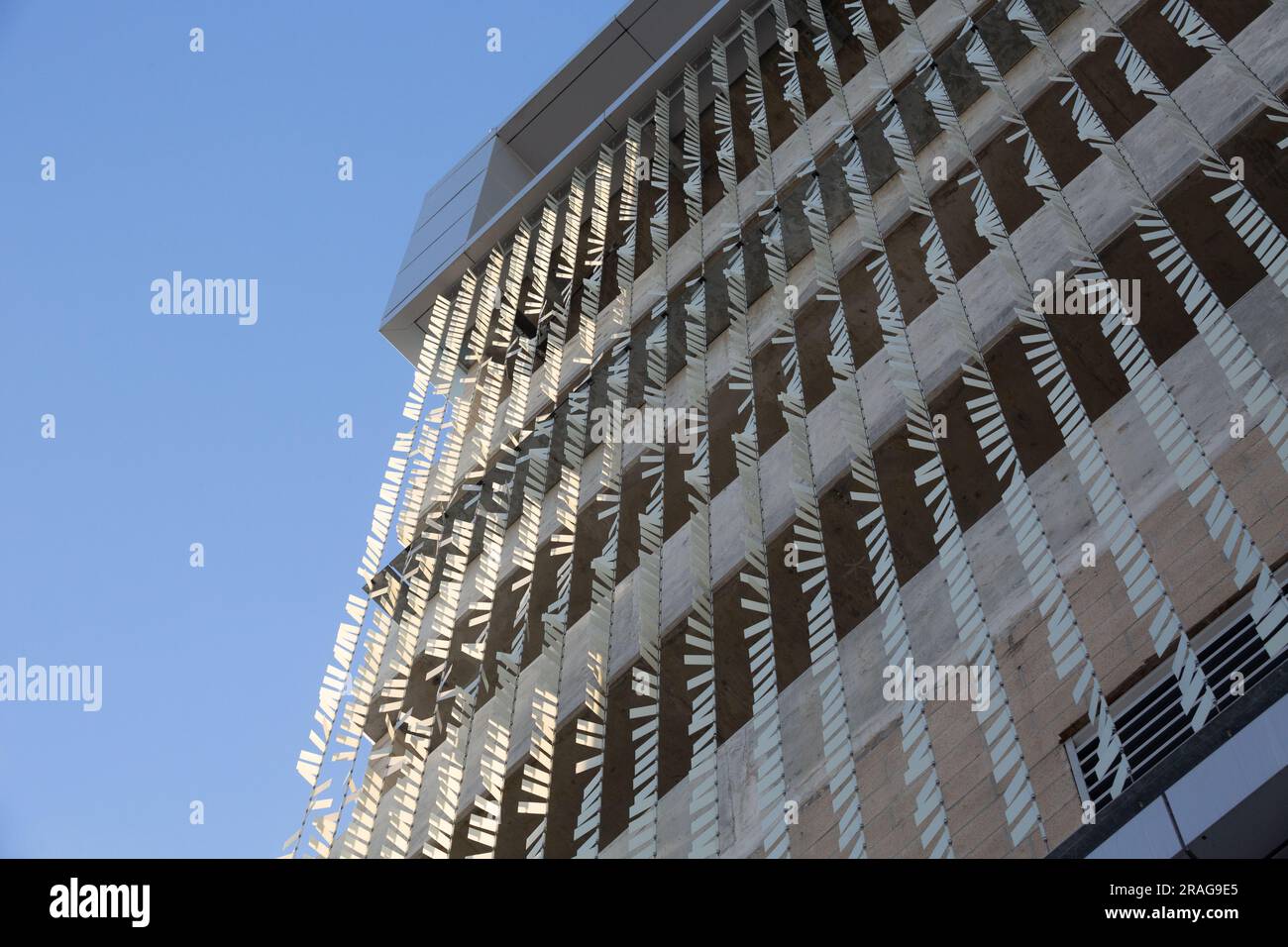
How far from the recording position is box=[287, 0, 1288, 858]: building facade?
8.23 metres

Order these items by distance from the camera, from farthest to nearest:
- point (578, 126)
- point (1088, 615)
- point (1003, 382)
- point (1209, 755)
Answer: point (578, 126), point (1003, 382), point (1088, 615), point (1209, 755)

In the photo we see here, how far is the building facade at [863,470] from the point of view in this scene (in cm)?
823

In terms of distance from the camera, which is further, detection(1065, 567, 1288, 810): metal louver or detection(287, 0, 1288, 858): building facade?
detection(287, 0, 1288, 858): building facade

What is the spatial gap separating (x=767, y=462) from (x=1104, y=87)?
481cm

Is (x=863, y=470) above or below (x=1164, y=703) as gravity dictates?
above

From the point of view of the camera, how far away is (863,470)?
9867 millimetres

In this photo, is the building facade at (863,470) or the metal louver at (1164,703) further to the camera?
the building facade at (863,470)

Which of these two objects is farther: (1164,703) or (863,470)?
(863,470)

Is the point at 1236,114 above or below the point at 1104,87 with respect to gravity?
below
